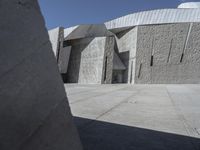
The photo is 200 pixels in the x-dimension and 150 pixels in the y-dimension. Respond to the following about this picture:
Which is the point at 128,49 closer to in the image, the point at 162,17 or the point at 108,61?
the point at 108,61

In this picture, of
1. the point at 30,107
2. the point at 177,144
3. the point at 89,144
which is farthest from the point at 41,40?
the point at 177,144

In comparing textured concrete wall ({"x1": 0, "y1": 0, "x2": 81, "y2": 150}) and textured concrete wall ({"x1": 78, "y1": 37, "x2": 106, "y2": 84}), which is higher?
textured concrete wall ({"x1": 0, "y1": 0, "x2": 81, "y2": 150})

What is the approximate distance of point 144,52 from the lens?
24.8m

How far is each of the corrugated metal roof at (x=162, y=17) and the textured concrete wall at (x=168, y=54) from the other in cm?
60

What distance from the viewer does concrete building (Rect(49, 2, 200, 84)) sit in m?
23.6

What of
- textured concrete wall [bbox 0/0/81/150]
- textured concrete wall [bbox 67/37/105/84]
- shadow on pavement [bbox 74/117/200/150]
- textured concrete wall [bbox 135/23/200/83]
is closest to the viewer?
textured concrete wall [bbox 0/0/81/150]

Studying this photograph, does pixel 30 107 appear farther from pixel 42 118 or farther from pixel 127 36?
pixel 127 36

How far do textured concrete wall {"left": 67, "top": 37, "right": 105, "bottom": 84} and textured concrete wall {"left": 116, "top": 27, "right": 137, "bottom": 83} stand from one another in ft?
13.0

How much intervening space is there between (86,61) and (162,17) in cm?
953

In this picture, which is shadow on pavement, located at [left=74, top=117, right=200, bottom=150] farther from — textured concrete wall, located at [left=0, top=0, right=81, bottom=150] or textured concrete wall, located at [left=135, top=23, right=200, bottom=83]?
textured concrete wall, located at [left=135, top=23, right=200, bottom=83]

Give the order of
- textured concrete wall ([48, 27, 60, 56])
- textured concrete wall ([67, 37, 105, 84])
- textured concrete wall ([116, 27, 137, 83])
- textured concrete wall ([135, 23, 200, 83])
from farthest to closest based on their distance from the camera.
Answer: textured concrete wall ([48, 27, 60, 56]), textured concrete wall ([116, 27, 137, 83]), textured concrete wall ([67, 37, 105, 84]), textured concrete wall ([135, 23, 200, 83])

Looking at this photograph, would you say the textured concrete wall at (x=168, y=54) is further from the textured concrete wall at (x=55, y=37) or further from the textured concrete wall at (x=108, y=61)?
the textured concrete wall at (x=55, y=37)

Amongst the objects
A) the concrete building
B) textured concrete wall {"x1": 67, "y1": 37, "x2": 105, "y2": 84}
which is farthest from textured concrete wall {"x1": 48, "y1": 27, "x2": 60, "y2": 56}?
textured concrete wall {"x1": 67, "y1": 37, "x2": 105, "y2": 84}

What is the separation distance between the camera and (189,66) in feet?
77.3
